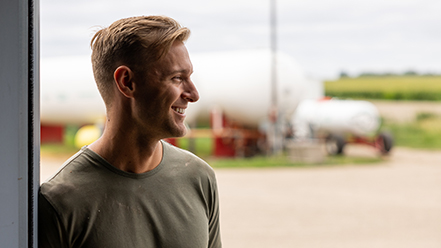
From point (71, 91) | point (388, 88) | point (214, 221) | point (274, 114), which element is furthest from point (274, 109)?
point (388, 88)

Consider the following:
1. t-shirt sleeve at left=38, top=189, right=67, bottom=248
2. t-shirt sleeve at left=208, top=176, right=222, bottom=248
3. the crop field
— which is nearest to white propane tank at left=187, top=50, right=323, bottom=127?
t-shirt sleeve at left=208, top=176, right=222, bottom=248

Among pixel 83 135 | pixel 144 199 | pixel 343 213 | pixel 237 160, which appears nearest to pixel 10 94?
pixel 144 199

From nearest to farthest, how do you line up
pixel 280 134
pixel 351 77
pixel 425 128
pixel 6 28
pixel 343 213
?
pixel 6 28 < pixel 343 213 < pixel 280 134 < pixel 425 128 < pixel 351 77

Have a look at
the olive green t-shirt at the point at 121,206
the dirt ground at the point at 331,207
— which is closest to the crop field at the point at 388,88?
the dirt ground at the point at 331,207

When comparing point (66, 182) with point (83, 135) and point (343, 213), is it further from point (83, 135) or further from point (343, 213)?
point (83, 135)

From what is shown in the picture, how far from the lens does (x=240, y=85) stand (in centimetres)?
1417

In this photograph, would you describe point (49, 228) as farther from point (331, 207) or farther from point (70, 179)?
point (331, 207)

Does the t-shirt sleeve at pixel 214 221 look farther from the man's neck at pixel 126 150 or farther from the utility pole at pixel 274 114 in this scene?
the utility pole at pixel 274 114

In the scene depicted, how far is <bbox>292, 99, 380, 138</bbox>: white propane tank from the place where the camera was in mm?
15891

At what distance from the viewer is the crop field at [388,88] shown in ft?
114

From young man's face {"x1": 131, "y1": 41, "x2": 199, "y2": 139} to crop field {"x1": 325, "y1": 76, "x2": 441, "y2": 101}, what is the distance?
34170 millimetres

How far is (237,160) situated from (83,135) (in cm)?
499

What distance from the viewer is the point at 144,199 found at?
4.53 ft

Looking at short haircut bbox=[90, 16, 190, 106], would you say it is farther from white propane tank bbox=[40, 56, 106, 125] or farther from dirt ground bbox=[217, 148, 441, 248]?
white propane tank bbox=[40, 56, 106, 125]
